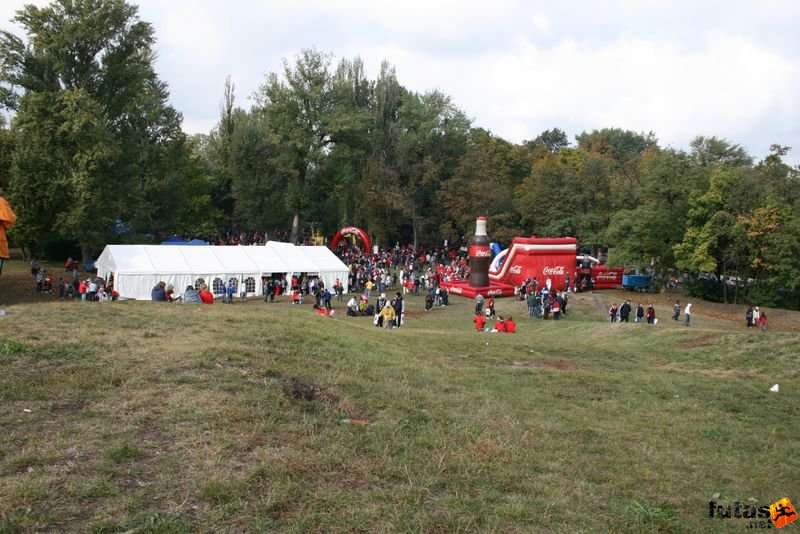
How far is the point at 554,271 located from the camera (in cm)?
3853

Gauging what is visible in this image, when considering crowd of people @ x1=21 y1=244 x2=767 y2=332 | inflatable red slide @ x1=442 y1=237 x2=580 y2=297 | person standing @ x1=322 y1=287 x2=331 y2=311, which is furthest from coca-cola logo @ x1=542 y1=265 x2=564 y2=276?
person standing @ x1=322 y1=287 x2=331 y2=311

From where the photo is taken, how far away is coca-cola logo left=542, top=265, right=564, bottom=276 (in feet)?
125

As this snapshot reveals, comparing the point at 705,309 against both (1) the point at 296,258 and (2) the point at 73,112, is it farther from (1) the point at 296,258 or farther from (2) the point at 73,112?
(2) the point at 73,112

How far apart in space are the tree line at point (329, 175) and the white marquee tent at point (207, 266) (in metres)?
7.02

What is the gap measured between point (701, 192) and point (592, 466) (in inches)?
1576

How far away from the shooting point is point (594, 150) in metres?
90.0

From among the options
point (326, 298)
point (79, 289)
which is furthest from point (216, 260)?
point (326, 298)

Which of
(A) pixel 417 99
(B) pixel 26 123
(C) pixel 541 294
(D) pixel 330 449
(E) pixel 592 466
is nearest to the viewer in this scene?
(D) pixel 330 449

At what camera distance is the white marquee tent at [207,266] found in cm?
2961

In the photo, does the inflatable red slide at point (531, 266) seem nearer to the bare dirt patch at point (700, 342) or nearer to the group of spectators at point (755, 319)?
the group of spectators at point (755, 319)

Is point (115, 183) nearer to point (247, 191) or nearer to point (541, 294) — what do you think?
point (247, 191)

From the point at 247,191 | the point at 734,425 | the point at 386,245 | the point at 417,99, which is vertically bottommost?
the point at 734,425

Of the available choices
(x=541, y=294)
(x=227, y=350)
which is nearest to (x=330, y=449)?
(x=227, y=350)

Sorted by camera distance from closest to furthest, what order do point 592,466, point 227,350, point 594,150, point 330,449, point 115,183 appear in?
point 330,449
point 592,466
point 227,350
point 115,183
point 594,150
